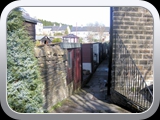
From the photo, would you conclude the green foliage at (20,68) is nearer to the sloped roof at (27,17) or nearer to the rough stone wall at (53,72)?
the sloped roof at (27,17)

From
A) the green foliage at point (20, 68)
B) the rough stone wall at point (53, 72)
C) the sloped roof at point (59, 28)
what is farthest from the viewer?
the rough stone wall at point (53, 72)

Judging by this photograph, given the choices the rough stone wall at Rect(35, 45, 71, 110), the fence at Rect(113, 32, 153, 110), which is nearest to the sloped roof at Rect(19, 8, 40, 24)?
the rough stone wall at Rect(35, 45, 71, 110)

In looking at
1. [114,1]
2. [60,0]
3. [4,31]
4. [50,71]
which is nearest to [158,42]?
[114,1]

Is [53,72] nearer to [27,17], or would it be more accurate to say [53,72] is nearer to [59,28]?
[27,17]

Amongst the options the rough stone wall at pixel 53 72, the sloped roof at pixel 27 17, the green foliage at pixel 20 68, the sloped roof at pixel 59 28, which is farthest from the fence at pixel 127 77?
the sloped roof at pixel 27 17

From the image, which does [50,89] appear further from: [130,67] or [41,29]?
[41,29]

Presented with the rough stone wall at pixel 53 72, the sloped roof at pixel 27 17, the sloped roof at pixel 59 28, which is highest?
the sloped roof at pixel 27 17

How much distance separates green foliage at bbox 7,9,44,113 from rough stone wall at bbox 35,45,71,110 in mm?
258

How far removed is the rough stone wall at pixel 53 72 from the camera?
285cm

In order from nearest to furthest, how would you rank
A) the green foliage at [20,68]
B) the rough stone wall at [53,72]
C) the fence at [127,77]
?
the green foliage at [20,68], the fence at [127,77], the rough stone wall at [53,72]

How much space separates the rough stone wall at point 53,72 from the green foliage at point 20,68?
26 cm

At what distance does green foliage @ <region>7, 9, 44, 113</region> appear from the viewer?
1.96 metres

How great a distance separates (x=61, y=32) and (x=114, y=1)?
0.63 metres

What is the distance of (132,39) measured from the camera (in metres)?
2.78
